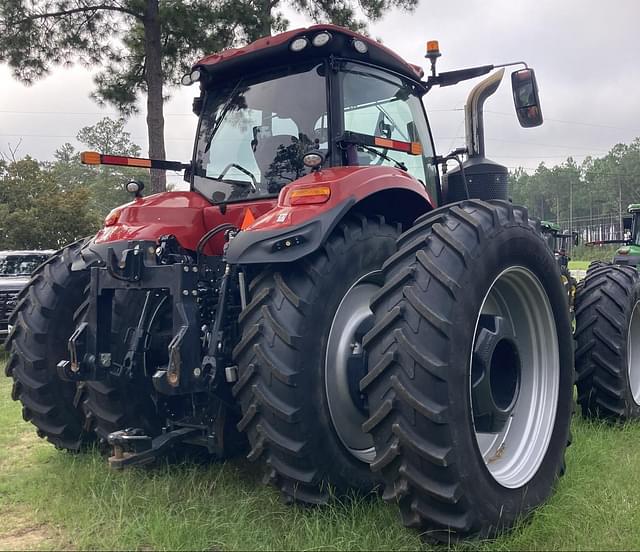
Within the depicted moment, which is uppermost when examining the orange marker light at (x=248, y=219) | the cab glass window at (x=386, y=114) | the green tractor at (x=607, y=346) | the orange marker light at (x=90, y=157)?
the cab glass window at (x=386, y=114)

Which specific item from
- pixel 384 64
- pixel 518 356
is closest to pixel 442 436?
pixel 518 356

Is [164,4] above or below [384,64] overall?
above

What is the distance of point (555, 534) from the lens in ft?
8.00

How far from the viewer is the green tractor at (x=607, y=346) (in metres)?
4.20

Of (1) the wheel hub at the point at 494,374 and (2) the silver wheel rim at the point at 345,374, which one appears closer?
(1) the wheel hub at the point at 494,374

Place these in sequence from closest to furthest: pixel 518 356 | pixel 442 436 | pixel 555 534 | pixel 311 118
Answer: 1. pixel 442 436
2. pixel 555 534
3. pixel 518 356
4. pixel 311 118

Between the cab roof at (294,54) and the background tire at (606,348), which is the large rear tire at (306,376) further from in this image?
Answer: the background tire at (606,348)

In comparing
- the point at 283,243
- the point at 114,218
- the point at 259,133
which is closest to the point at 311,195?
the point at 283,243

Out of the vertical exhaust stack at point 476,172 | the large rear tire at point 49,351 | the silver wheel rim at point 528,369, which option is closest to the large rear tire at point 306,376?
the silver wheel rim at point 528,369

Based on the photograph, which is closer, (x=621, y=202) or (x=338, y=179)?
(x=338, y=179)

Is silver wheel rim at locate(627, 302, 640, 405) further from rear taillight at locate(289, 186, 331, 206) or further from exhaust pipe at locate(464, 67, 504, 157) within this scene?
rear taillight at locate(289, 186, 331, 206)

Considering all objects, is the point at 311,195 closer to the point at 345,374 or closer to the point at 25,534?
the point at 345,374

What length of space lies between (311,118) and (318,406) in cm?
165

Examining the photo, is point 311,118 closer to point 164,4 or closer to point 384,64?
point 384,64
